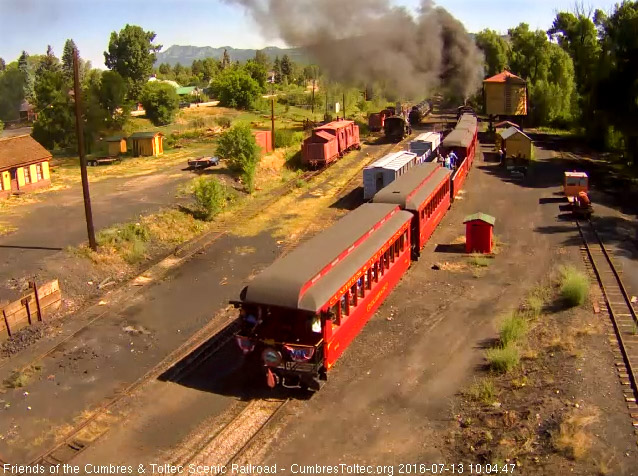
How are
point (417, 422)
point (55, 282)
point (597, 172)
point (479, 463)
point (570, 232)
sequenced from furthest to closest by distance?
point (597, 172), point (570, 232), point (55, 282), point (417, 422), point (479, 463)

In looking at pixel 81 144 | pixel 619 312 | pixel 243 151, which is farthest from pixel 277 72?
pixel 619 312

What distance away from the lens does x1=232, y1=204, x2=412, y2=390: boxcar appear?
42.8 ft

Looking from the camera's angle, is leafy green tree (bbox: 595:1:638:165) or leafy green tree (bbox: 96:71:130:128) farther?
leafy green tree (bbox: 96:71:130:128)

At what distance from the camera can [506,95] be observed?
58.2m

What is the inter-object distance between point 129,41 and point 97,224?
2391 inches

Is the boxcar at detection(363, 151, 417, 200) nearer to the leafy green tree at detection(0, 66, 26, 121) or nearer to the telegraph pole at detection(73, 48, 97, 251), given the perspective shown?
the telegraph pole at detection(73, 48, 97, 251)

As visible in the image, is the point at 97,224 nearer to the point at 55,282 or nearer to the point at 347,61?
the point at 55,282

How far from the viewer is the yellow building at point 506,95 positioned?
57750mm

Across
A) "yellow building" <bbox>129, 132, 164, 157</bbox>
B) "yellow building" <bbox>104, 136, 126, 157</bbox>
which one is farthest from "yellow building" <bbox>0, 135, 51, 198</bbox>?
"yellow building" <bbox>104, 136, 126, 157</bbox>

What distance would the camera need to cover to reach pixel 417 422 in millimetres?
12844

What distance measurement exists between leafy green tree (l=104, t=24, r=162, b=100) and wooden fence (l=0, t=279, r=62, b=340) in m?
65.6

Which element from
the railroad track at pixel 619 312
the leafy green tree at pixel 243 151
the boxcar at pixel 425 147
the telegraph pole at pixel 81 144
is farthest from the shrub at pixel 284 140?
the railroad track at pixel 619 312

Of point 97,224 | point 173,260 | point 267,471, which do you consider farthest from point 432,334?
point 97,224

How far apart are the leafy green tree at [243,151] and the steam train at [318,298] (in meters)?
17.3
